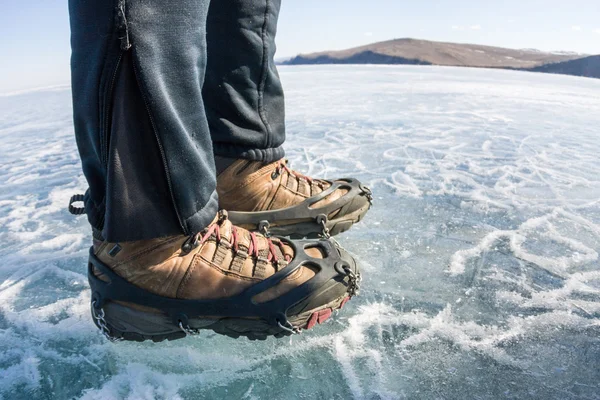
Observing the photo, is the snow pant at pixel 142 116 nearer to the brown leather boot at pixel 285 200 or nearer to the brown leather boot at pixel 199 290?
the brown leather boot at pixel 199 290

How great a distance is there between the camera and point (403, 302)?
999 millimetres

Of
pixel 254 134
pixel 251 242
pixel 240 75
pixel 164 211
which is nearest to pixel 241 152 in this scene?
pixel 254 134

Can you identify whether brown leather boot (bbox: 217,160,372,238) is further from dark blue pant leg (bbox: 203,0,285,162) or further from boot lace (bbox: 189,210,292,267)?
boot lace (bbox: 189,210,292,267)

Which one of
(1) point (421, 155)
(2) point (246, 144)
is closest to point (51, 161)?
(2) point (246, 144)

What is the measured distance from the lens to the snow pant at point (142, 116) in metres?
0.64

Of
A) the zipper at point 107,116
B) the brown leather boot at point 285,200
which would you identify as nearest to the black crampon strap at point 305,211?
the brown leather boot at point 285,200

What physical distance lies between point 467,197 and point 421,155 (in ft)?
2.03

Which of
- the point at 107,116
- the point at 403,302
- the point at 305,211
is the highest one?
the point at 107,116

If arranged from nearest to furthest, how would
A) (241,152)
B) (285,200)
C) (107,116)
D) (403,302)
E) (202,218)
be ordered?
(107,116)
(202,218)
(403,302)
(241,152)
(285,200)

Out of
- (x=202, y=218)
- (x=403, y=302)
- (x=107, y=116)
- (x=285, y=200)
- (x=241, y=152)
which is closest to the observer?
(x=107, y=116)

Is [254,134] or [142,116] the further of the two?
[254,134]

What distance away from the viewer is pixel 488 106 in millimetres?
3912

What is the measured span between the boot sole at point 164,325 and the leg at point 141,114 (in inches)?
6.3

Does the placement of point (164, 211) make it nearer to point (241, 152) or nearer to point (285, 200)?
point (241, 152)
